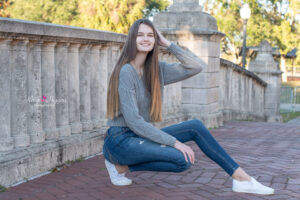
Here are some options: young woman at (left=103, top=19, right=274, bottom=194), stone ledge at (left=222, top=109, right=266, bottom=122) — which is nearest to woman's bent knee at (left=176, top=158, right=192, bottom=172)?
young woman at (left=103, top=19, right=274, bottom=194)

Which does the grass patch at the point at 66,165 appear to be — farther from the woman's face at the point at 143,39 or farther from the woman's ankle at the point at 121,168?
the woman's face at the point at 143,39

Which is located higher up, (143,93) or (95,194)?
(143,93)

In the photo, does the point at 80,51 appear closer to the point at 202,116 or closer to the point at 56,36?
the point at 56,36

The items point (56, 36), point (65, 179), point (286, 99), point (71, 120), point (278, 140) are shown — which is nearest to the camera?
point (65, 179)

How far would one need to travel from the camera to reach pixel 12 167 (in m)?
3.45

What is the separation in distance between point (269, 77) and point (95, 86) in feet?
22.9

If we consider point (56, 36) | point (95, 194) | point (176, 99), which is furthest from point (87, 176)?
point (176, 99)

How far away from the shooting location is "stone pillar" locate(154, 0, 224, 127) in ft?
22.4

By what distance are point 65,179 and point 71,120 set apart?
0.92m

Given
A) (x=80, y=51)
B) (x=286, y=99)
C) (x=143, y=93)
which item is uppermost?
(x=80, y=51)

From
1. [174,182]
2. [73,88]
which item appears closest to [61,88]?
[73,88]

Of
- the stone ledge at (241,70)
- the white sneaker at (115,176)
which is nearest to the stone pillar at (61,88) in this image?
the white sneaker at (115,176)

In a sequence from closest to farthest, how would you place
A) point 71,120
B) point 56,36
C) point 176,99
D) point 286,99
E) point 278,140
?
point 56,36 < point 71,120 < point 278,140 < point 176,99 < point 286,99

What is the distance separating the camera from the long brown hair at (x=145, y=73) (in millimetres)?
3125
